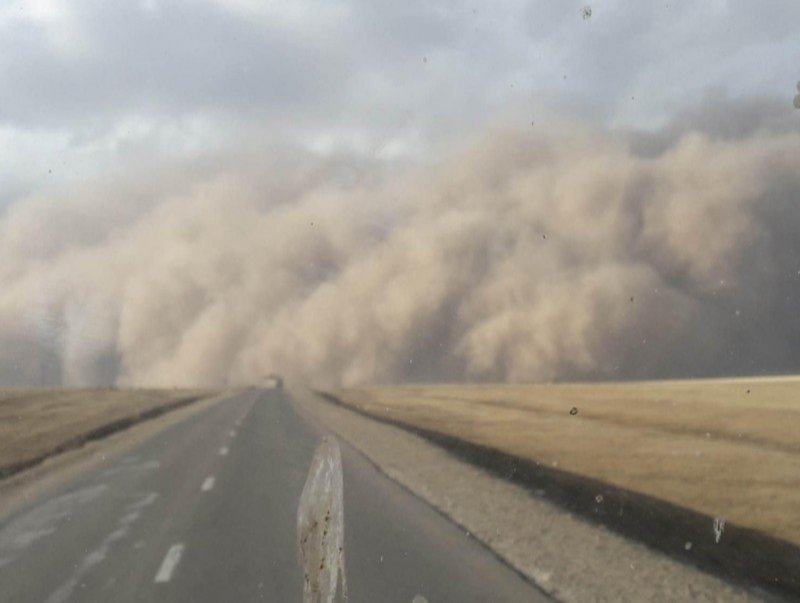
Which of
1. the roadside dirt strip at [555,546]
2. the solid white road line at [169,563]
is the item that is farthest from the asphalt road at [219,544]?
the roadside dirt strip at [555,546]

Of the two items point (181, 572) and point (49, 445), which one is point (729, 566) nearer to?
point (181, 572)

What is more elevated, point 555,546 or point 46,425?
point 555,546

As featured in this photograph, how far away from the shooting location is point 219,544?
931cm

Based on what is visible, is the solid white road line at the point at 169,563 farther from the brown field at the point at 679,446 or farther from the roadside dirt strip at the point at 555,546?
the brown field at the point at 679,446

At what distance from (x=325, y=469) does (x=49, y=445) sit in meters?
11.5

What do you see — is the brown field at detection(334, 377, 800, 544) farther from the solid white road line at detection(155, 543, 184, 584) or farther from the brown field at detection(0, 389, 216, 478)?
the brown field at detection(0, 389, 216, 478)

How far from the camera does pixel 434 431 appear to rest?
27.3 meters

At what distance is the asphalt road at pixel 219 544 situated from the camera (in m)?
7.21

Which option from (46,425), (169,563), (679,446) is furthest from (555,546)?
(46,425)

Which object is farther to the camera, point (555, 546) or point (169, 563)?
point (555, 546)

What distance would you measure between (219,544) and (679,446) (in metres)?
15.3

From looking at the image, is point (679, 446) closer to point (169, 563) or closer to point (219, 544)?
Answer: point (219, 544)

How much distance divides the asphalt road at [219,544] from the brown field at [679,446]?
14.2 feet

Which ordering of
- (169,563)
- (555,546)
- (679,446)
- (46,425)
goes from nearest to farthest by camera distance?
1. (169,563)
2. (555,546)
3. (679,446)
4. (46,425)
